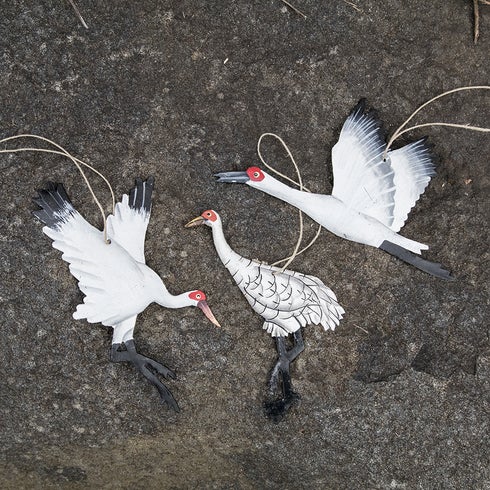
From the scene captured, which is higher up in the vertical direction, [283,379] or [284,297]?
[284,297]

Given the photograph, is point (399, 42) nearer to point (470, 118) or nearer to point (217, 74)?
point (470, 118)

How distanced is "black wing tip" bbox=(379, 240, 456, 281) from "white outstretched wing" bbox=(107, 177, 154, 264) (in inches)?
25.0

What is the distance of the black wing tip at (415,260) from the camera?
175 cm

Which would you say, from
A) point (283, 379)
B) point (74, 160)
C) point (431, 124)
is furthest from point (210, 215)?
point (431, 124)

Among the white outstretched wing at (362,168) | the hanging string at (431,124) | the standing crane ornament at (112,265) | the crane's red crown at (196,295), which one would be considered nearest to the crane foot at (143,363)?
the standing crane ornament at (112,265)

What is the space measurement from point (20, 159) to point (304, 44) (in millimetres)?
810

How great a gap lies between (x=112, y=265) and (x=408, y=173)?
0.82 metres

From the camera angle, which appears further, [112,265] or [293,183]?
[293,183]

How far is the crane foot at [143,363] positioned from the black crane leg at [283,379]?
0.90ft

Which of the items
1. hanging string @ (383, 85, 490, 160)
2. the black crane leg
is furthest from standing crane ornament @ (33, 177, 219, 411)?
hanging string @ (383, 85, 490, 160)

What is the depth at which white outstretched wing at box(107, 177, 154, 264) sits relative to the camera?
1.68m

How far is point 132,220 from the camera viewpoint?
1.69 meters

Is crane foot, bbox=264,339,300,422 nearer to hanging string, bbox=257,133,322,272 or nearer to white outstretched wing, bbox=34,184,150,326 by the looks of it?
hanging string, bbox=257,133,322,272

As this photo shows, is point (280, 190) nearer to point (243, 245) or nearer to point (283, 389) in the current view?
point (243, 245)
